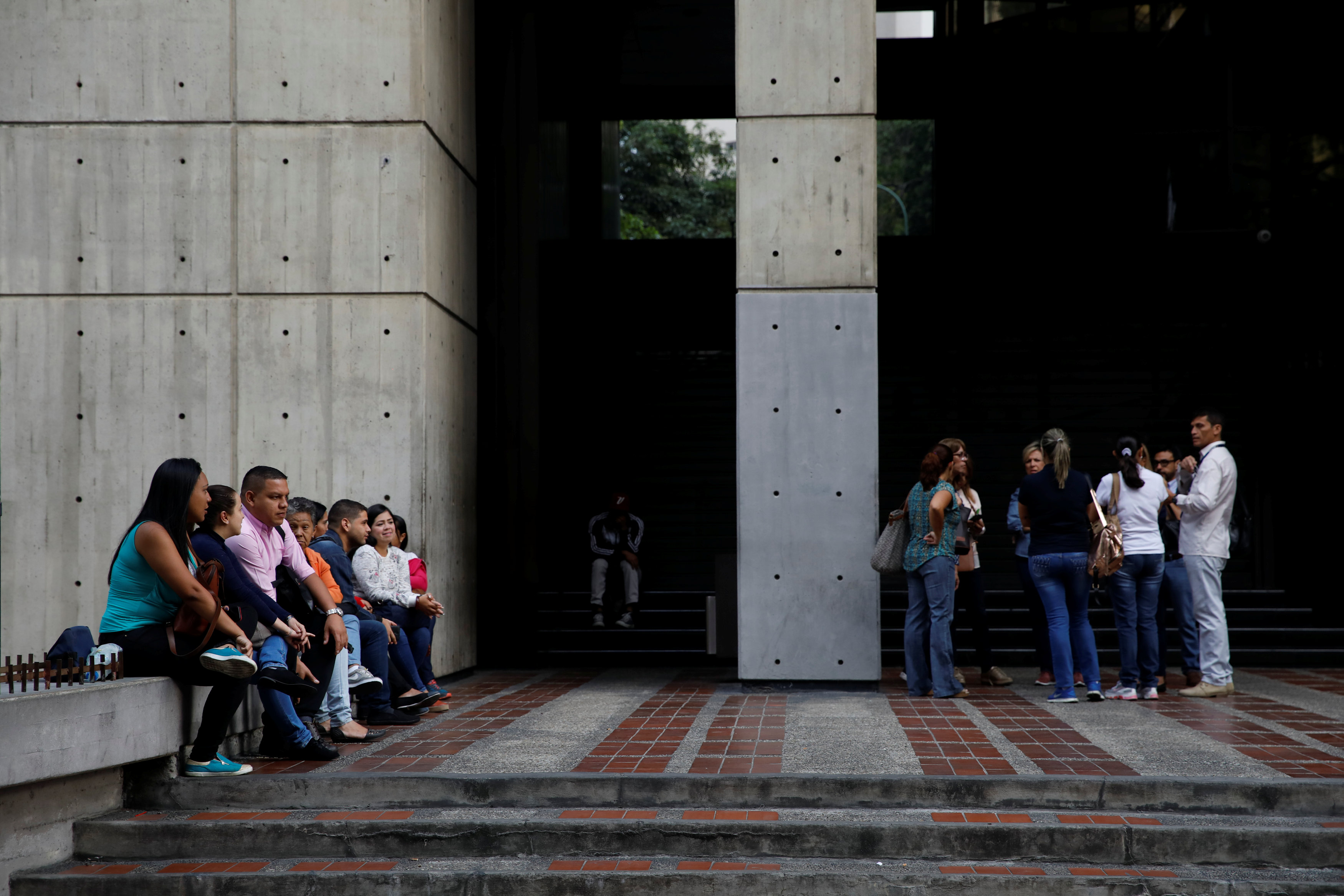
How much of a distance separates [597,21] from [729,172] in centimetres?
462

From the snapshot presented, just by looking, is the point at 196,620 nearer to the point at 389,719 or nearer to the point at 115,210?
the point at 389,719

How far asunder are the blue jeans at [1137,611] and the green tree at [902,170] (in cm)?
1224

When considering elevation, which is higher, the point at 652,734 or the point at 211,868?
the point at 652,734

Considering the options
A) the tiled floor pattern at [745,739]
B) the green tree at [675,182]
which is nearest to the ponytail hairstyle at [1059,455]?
the tiled floor pattern at [745,739]

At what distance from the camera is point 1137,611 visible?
8016mm

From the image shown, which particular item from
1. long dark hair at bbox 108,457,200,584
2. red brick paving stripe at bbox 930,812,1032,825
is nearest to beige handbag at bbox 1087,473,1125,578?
red brick paving stripe at bbox 930,812,1032,825

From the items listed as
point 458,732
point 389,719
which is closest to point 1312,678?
point 458,732

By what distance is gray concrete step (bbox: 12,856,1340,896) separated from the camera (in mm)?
4355

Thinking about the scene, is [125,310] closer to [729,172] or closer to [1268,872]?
[1268,872]

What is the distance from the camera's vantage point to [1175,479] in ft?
27.2

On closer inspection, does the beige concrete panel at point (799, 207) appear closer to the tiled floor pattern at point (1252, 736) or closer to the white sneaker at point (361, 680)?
the tiled floor pattern at point (1252, 736)

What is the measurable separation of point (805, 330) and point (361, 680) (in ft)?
13.7

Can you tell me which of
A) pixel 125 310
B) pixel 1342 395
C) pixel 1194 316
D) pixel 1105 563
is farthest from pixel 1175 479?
pixel 125 310

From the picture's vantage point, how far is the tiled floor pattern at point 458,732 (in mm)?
5629
